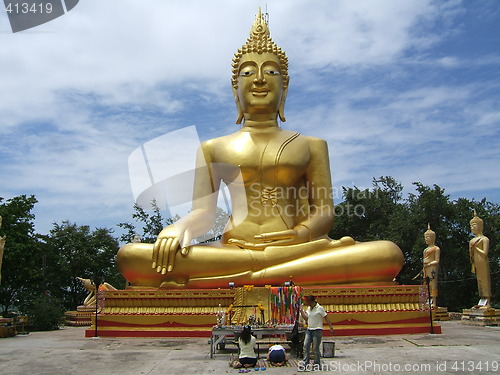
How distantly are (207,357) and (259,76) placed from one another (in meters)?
6.72

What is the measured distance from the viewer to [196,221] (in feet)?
34.7

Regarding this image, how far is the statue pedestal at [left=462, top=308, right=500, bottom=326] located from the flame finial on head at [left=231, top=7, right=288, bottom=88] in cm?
708

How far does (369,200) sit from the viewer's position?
25516mm

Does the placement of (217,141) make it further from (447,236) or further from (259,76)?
(447,236)

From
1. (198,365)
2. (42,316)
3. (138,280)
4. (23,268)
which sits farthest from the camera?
(23,268)

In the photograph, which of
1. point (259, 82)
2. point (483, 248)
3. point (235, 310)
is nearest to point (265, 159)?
point (259, 82)

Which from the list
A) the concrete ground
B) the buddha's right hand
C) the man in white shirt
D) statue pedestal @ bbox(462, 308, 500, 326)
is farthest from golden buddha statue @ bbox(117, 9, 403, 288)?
the man in white shirt

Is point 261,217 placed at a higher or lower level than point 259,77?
lower

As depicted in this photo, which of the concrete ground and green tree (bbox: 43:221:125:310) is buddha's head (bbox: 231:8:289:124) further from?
green tree (bbox: 43:221:125:310)

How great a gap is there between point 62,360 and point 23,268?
14.8m

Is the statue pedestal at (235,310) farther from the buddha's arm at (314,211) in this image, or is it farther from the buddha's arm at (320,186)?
the buddha's arm at (320,186)

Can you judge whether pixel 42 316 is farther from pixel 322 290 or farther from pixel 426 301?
pixel 426 301

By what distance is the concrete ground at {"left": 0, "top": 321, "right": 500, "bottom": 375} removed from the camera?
5.16 m

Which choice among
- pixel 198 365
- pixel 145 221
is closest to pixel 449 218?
pixel 145 221
